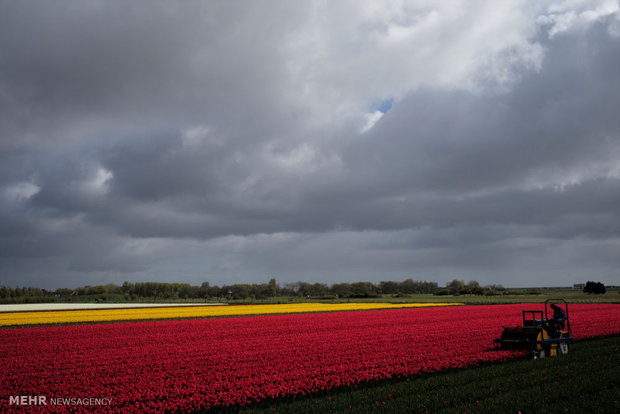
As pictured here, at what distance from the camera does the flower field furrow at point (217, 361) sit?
40.2ft

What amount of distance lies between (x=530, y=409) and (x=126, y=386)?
36.8ft

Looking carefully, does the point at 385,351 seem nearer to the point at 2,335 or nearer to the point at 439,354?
the point at 439,354

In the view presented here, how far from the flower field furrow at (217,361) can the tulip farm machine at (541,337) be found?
724mm

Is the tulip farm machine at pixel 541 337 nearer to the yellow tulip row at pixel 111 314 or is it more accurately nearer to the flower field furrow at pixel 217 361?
the flower field furrow at pixel 217 361

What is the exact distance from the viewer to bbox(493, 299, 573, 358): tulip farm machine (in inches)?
671

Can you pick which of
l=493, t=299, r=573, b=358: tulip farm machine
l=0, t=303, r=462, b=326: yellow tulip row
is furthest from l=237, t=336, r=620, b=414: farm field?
l=0, t=303, r=462, b=326: yellow tulip row

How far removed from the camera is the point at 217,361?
17.3m

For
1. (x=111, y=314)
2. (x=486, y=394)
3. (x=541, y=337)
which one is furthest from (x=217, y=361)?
(x=111, y=314)

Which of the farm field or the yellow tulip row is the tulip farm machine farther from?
the yellow tulip row

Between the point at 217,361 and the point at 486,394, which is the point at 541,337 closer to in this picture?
the point at 486,394

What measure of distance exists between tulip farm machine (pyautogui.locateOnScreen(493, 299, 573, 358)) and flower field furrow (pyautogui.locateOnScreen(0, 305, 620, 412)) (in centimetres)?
72

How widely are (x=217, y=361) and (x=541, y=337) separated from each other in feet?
42.8

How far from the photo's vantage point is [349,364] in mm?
15914

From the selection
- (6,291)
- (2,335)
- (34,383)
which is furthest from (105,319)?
(6,291)
